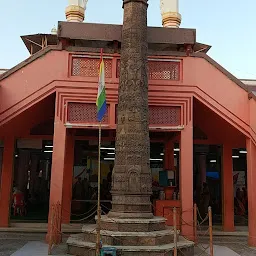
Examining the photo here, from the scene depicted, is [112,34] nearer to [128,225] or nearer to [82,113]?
[82,113]

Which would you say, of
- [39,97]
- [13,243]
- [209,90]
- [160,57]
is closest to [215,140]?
[209,90]

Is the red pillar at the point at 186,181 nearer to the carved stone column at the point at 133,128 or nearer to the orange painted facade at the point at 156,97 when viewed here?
the orange painted facade at the point at 156,97

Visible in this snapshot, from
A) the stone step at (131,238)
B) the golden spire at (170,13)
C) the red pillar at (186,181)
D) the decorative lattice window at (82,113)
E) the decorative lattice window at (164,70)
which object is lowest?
the stone step at (131,238)

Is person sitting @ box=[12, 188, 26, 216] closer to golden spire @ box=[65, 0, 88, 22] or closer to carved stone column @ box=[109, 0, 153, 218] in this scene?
golden spire @ box=[65, 0, 88, 22]

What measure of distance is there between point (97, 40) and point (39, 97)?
102 inches

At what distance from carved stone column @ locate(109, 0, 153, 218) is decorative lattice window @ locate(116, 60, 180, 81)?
1.70 m

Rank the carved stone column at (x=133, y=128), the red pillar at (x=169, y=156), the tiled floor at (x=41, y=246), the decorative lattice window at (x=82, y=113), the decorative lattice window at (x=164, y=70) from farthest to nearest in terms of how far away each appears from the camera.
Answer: the red pillar at (x=169, y=156)
the decorative lattice window at (x=164, y=70)
the decorative lattice window at (x=82, y=113)
the tiled floor at (x=41, y=246)
the carved stone column at (x=133, y=128)

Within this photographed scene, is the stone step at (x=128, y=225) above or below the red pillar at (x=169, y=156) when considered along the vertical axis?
below

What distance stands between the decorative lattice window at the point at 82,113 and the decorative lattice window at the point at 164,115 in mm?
1495

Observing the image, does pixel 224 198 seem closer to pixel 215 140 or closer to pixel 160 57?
pixel 215 140

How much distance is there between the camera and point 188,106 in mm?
11688

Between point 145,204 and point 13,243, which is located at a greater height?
point 145,204

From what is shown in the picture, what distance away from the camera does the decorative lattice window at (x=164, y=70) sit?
38.8 ft

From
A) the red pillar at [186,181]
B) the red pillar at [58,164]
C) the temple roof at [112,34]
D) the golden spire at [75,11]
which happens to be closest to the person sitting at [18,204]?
the red pillar at [58,164]
